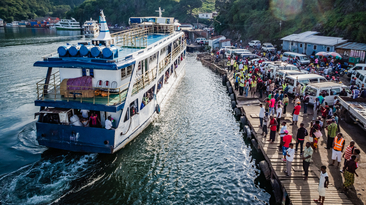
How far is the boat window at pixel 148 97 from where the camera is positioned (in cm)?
1972

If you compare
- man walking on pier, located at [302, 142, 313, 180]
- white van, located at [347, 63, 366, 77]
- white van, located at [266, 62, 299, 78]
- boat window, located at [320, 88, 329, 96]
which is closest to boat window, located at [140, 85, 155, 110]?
man walking on pier, located at [302, 142, 313, 180]

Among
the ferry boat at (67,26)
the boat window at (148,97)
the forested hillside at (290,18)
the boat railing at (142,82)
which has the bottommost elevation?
the boat window at (148,97)

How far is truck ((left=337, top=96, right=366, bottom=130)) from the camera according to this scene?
639 inches

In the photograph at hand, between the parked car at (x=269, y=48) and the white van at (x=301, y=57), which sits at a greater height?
the parked car at (x=269, y=48)

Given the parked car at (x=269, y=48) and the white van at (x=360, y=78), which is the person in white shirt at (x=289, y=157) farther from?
the parked car at (x=269, y=48)

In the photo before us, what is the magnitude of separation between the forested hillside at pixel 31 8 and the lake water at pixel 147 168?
147988 mm

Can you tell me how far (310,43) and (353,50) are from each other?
25.8ft

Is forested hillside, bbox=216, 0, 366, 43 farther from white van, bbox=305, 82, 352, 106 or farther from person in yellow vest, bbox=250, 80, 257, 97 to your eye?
person in yellow vest, bbox=250, 80, 257, 97

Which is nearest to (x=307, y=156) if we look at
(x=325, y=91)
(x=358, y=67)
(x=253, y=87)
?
(x=325, y=91)

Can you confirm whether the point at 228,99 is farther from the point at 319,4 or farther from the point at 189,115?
the point at 319,4

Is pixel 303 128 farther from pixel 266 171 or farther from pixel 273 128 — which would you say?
pixel 266 171

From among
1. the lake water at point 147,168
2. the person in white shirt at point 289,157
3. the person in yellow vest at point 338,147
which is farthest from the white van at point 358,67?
the person in white shirt at point 289,157

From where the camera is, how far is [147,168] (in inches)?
614

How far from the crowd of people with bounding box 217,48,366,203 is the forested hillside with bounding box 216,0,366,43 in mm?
17954
